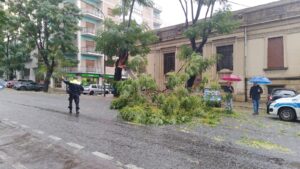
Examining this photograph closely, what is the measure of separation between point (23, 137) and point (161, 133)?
3833 mm

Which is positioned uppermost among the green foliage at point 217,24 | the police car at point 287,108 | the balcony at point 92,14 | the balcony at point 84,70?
the balcony at point 92,14

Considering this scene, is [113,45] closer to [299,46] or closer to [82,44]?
[299,46]

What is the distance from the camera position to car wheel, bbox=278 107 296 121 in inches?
540

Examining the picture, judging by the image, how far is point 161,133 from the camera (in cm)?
889

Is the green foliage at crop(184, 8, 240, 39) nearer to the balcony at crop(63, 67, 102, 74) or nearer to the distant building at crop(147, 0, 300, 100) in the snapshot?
the distant building at crop(147, 0, 300, 100)

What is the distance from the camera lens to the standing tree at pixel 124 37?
78.4 ft

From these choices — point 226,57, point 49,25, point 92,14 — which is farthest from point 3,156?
point 92,14

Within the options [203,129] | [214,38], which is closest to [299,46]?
[214,38]

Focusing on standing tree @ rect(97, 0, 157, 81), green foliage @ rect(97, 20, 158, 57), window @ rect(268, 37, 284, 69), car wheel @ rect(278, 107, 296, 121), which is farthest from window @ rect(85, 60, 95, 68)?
car wheel @ rect(278, 107, 296, 121)

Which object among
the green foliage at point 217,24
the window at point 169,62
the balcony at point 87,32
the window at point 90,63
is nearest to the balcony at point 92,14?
the balcony at point 87,32

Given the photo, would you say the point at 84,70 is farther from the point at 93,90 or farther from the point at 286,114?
the point at 286,114

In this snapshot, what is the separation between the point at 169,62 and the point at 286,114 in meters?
18.3

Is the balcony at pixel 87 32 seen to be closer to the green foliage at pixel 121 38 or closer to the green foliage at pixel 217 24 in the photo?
the green foliage at pixel 121 38

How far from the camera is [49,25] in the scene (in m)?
36.5
